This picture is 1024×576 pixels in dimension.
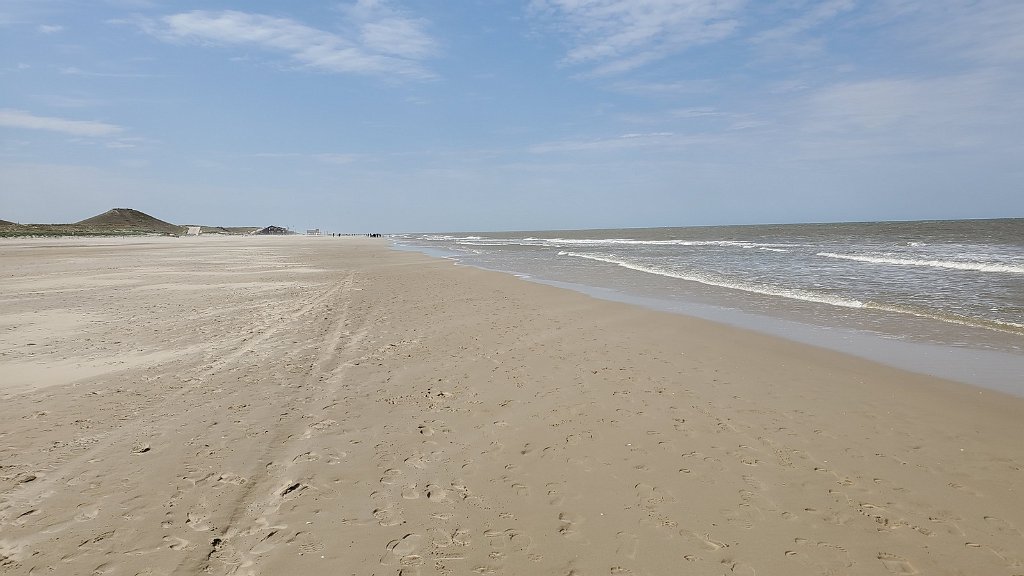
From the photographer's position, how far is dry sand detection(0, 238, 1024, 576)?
3529 millimetres

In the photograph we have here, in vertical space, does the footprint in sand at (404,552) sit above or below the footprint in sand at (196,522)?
below

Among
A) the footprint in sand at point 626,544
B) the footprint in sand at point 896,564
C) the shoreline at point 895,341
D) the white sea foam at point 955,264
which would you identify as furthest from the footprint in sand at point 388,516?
the white sea foam at point 955,264

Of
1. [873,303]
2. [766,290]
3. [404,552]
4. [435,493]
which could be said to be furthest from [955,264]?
[404,552]

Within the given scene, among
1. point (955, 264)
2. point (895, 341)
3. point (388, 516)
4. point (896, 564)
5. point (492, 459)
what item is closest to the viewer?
point (896, 564)

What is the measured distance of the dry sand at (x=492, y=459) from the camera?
11.6ft

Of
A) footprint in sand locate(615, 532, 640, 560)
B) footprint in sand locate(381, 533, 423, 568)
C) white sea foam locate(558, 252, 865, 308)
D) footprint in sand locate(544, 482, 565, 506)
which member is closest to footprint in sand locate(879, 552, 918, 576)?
footprint in sand locate(615, 532, 640, 560)

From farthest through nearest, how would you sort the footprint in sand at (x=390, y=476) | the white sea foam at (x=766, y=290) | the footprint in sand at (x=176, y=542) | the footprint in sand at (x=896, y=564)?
the white sea foam at (x=766, y=290)
the footprint in sand at (x=390, y=476)
the footprint in sand at (x=176, y=542)
the footprint in sand at (x=896, y=564)

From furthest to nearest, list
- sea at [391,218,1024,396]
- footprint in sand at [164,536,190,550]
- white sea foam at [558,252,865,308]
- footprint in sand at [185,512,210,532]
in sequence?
white sea foam at [558,252,865,308], sea at [391,218,1024,396], footprint in sand at [185,512,210,532], footprint in sand at [164,536,190,550]

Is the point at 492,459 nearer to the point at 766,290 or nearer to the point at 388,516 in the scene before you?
the point at 388,516

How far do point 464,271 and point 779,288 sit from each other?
13.7 meters

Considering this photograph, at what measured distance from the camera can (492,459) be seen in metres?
4.98

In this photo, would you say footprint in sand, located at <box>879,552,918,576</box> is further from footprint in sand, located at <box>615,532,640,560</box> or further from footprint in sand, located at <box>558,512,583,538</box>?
footprint in sand, located at <box>558,512,583,538</box>

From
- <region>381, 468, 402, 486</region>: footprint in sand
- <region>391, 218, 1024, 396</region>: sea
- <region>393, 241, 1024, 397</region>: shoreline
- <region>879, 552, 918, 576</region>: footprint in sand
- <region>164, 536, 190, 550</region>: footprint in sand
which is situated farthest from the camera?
<region>391, 218, 1024, 396</region>: sea

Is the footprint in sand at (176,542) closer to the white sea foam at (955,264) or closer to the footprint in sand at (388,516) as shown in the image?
the footprint in sand at (388,516)
